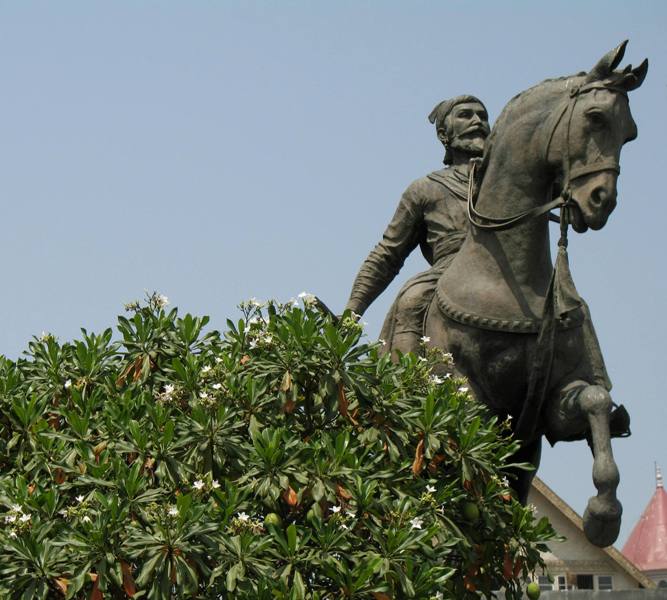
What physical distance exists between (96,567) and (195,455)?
102cm

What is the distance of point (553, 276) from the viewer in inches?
452

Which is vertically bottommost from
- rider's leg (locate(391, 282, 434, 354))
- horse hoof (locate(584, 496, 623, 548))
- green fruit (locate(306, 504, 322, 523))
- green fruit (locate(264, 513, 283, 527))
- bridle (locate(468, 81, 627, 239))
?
green fruit (locate(264, 513, 283, 527))

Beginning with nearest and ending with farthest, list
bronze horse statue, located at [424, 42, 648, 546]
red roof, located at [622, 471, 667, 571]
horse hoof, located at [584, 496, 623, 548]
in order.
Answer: horse hoof, located at [584, 496, 623, 548]
bronze horse statue, located at [424, 42, 648, 546]
red roof, located at [622, 471, 667, 571]

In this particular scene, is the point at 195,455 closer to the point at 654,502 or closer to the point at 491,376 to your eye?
the point at 491,376

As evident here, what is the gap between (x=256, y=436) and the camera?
9711mm

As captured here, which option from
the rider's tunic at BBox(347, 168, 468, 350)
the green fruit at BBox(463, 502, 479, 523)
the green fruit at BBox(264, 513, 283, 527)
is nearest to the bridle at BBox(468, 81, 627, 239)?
the rider's tunic at BBox(347, 168, 468, 350)

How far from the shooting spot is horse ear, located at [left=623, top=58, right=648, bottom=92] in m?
11.3

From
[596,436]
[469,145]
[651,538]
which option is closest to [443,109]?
[469,145]

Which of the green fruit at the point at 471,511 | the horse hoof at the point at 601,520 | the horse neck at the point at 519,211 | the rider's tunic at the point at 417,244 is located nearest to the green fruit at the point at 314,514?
the green fruit at the point at 471,511

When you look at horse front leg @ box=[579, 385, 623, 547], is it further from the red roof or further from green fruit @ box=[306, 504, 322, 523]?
the red roof

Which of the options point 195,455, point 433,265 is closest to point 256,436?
point 195,455

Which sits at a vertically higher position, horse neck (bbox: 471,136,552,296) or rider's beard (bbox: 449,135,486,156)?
rider's beard (bbox: 449,135,486,156)

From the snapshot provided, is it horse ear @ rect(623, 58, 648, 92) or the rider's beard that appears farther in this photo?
the rider's beard

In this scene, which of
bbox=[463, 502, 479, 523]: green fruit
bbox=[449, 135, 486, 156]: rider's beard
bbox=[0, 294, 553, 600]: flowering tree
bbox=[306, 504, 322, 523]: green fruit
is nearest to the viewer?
bbox=[0, 294, 553, 600]: flowering tree
